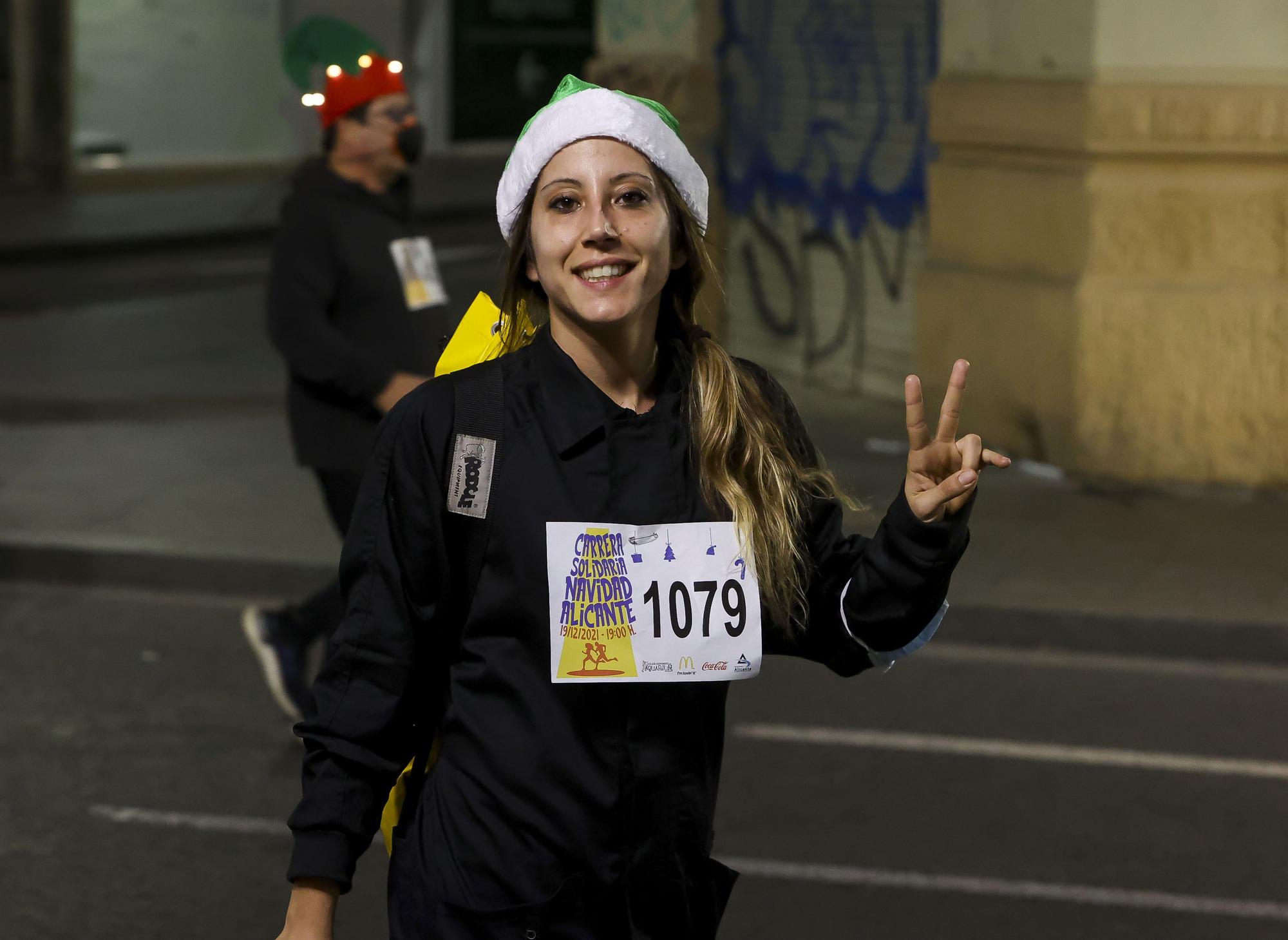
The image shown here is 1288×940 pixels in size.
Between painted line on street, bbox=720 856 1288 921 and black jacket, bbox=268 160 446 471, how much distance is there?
1599 millimetres

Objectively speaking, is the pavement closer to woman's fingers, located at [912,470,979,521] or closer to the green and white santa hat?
the green and white santa hat

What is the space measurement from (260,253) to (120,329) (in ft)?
20.3

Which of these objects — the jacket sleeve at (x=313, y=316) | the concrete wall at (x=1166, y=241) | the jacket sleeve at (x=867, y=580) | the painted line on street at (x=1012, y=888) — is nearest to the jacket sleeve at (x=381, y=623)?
the jacket sleeve at (x=867, y=580)

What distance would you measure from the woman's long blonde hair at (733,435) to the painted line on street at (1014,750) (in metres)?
3.40

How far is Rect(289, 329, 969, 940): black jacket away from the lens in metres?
2.67

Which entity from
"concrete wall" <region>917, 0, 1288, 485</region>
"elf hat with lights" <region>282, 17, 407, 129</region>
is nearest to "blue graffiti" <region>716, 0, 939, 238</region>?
"concrete wall" <region>917, 0, 1288, 485</region>

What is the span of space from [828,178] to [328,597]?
7104mm

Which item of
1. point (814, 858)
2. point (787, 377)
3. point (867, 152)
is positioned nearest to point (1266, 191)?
point (867, 152)

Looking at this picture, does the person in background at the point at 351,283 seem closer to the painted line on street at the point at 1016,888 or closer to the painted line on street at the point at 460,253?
the painted line on street at the point at 1016,888

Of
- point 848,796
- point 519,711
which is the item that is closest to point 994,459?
point 519,711

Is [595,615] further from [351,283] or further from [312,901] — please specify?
[351,283]

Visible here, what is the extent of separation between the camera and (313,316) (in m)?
5.79

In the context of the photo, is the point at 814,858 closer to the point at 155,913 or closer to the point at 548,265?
the point at 155,913

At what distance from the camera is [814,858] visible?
531cm
